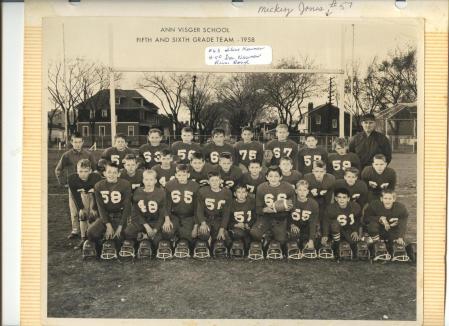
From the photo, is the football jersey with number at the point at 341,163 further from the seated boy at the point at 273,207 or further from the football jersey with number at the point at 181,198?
A: the football jersey with number at the point at 181,198

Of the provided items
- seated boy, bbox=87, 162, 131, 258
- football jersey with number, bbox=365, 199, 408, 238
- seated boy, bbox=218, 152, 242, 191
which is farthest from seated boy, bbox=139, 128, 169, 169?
football jersey with number, bbox=365, 199, 408, 238

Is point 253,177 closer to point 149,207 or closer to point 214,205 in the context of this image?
point 214,205

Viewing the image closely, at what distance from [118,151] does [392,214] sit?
1011 millimetres

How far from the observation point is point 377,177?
158cm

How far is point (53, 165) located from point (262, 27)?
89cm

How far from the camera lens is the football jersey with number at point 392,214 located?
5.11 ft

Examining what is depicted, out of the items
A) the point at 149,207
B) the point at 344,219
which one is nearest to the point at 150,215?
the point at 149,207

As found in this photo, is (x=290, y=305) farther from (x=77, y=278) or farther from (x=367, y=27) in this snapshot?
(x=367, y=27)

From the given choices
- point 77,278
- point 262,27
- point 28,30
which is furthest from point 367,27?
point 77,278

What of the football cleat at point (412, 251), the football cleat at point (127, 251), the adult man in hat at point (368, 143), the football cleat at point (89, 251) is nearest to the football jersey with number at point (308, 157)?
the adult man in hat at point (368, 143)

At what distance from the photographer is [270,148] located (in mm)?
1578

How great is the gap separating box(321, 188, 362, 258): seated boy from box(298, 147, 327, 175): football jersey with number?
140 mm

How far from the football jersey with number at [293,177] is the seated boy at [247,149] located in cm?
11

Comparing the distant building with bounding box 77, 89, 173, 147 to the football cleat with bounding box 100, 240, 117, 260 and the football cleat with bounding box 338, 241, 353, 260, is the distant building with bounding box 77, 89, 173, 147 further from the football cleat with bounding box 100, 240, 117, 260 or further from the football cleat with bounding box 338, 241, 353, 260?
the football cleat with bounding box 338, 241, 353, 260
